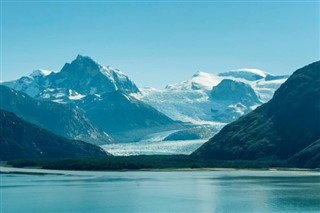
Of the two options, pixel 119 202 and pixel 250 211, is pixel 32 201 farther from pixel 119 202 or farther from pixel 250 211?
pixel 250 211

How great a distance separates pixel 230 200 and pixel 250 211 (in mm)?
24991

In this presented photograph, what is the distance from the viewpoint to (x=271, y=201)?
631ft

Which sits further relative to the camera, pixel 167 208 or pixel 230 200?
pixel 230 200

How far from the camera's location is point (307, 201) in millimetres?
189625

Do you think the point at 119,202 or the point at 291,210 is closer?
the point at 291,210

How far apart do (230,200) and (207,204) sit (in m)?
10.3

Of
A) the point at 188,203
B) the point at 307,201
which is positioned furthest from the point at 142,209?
the point at 307,201

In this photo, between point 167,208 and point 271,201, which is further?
point 271,201

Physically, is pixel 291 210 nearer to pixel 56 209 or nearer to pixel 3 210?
pixel 56 209

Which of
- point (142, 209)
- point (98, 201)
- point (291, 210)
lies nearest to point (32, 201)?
point (98, 201)

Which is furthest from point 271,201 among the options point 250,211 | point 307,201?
point 250,211

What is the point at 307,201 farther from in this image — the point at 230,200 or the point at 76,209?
the point at 76,209

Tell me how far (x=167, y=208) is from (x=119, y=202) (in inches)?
814

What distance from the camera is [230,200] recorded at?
645 feet
